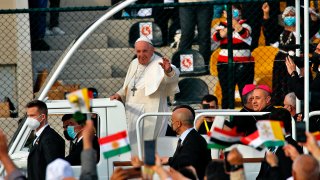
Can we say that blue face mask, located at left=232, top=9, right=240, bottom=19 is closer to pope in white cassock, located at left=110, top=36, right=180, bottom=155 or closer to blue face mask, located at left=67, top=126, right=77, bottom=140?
pope in white cassock, located at left=110, top=36, right=180, bottom=155

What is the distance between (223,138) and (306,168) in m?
0.94

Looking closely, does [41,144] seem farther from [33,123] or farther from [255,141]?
[255,141]

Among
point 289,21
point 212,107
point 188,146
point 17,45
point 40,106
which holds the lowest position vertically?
point 188,146

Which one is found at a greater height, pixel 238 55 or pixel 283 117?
pixel 238 55

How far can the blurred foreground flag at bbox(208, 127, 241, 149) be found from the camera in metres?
12.5

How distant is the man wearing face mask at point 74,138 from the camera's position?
15.3m

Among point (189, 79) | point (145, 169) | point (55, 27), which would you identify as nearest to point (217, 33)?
point (189, 79)

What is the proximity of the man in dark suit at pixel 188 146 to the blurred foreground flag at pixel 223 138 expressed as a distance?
201cm

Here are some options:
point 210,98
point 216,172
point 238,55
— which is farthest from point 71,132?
point 216,172

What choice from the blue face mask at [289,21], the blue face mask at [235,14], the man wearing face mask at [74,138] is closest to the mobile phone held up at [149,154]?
the man wearing face mask at [74,138]

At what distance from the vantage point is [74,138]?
15781mm

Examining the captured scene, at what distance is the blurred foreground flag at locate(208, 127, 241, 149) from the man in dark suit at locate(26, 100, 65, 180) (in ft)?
9.39

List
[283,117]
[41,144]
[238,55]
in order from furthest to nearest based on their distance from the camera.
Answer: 1. [238,55]
2. [41,144]
3. [283,117]

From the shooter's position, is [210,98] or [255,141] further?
[210,98]
